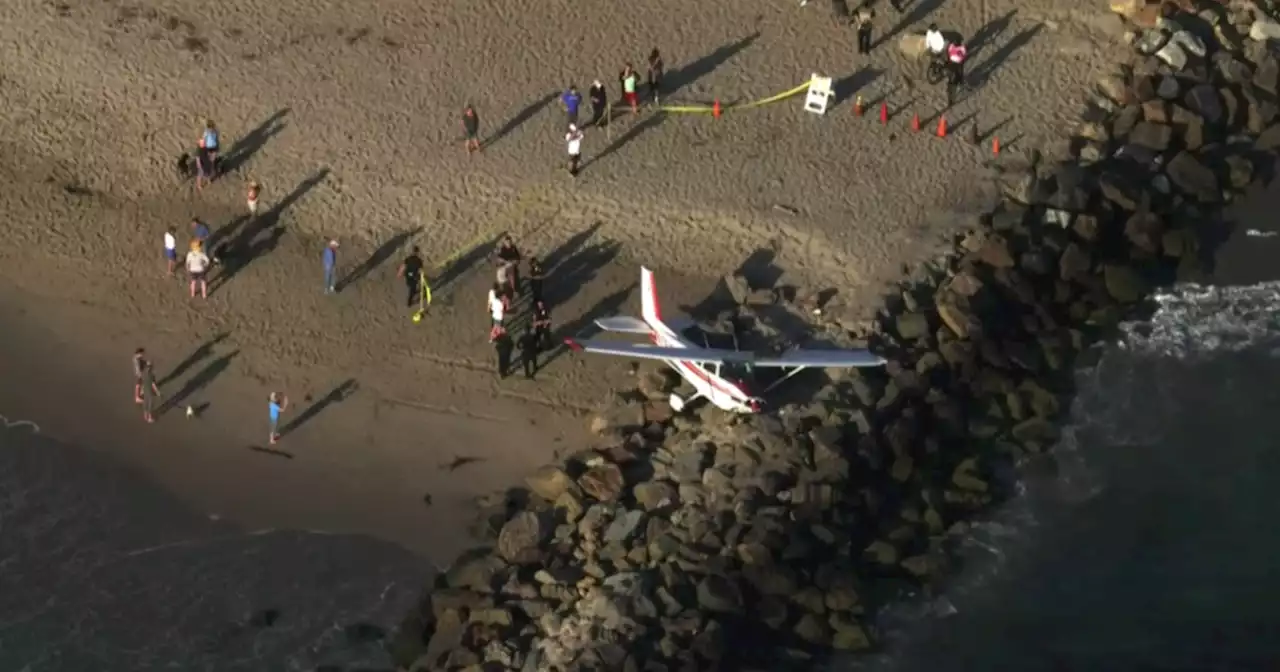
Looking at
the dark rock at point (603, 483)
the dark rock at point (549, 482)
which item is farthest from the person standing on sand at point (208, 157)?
the dark rock at point (603, 483)

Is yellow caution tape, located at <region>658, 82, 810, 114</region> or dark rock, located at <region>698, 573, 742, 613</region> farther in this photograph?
yellow caution tape, located at <region>658, 82, 810, 114</region>

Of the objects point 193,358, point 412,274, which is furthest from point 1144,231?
point 193,358

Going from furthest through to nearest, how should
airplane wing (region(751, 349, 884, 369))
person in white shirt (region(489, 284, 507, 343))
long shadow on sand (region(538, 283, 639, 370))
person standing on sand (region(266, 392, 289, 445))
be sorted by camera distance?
long shadow on sand (region(538, 283, 639, 370))
person in white shirt (region(489, 284, 507, 343))
person standing on sand (region(266, 392, 289, 445))
airplane wing (region(751, 349, 884, 369))

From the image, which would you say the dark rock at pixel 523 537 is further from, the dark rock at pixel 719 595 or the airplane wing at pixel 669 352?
the airplane wing at pixel 669 352

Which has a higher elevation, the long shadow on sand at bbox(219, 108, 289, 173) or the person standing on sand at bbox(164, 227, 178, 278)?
the long shadow on sand at bbox(219, 108, 289, 173)

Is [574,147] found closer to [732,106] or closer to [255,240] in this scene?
[732,106]

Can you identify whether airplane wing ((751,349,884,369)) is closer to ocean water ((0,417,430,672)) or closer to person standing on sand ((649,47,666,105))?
ocean water ((0,417,430,672))

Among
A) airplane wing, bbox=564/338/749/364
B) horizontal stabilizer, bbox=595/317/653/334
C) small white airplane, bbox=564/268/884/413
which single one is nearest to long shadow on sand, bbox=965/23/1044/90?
small white airplane, bbox=564/268/884/413
